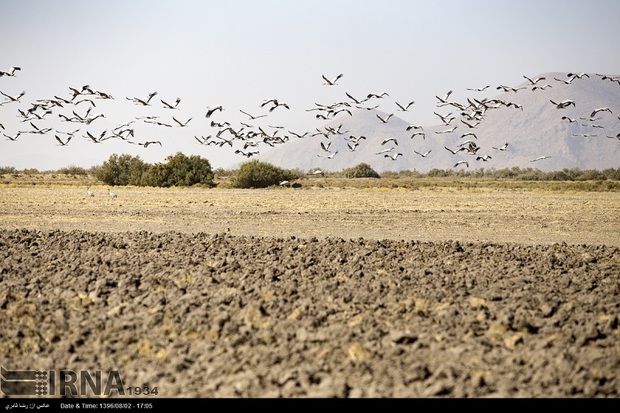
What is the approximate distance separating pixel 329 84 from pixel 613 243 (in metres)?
9.62

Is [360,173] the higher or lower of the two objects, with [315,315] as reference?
higher

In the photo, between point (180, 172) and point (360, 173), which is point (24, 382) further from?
point (360, 173)

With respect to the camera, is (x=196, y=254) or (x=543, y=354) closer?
(x=543, y=354)

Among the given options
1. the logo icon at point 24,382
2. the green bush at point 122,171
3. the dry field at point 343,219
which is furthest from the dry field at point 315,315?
the green bush at point 122,171

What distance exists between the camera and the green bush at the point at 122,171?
71500 mm

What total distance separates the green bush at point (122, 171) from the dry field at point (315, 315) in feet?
178

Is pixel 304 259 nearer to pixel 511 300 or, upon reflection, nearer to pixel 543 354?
pixel 511 300

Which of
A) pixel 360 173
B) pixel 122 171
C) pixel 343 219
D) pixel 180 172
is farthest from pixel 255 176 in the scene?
pixel 360 173

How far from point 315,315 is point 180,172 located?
56269mm

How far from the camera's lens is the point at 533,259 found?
1488 centimetres

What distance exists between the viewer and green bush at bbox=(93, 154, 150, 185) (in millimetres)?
71500

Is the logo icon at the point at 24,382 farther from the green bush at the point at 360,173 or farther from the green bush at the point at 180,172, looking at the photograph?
the green bush at the point at 360,173

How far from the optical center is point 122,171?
240ft
